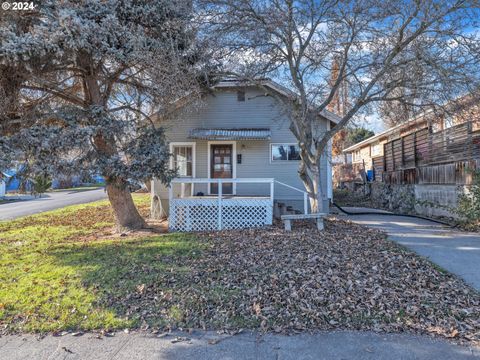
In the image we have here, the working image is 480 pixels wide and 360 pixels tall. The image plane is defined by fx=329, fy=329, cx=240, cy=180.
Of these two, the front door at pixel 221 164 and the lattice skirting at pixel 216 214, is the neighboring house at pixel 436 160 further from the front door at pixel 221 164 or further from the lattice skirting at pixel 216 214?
the front door at pixel 221 164

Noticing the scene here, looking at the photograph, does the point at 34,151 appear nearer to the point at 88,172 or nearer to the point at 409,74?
the point at 88,172

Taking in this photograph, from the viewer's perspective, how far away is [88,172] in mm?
7746

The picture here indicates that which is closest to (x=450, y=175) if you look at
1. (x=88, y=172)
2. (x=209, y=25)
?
(x=209, y=25)

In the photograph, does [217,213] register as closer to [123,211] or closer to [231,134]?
[123,211]

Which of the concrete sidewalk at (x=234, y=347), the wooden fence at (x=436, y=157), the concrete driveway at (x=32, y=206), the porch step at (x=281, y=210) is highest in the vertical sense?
the wooden fence at (x=436, y=157)

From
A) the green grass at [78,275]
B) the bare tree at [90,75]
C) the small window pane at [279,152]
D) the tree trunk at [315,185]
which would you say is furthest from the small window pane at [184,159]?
the tree trunk at [315,185]

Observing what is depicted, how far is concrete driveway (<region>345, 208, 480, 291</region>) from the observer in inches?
219

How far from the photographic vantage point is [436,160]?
11.3 meters

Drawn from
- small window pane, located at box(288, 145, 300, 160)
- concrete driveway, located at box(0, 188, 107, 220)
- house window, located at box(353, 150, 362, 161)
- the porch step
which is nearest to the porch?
the porch step

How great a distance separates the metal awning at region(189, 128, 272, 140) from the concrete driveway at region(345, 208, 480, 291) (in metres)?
4.33

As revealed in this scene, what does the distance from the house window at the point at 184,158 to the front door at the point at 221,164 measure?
2.78 ft

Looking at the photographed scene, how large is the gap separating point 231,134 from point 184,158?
93.5 inches

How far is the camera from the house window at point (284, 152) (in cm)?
1257

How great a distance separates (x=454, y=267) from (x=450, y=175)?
5423 mm
